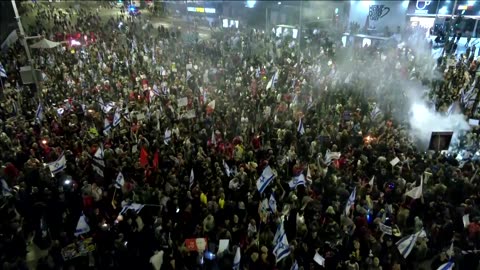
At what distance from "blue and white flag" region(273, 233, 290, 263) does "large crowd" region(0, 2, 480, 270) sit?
5 centimetres

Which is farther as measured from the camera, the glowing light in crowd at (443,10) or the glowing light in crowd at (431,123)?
the glowing light in crowd at (443,10)

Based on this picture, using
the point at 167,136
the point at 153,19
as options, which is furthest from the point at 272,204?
the point at 153,19

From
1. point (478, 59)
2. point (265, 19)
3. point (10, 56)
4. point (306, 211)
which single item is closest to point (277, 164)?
point (306, 211)

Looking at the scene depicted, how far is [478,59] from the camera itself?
19.0m

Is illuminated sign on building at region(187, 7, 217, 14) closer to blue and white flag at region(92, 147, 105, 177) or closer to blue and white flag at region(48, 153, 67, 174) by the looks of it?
blue and white flag at region(92, 147, 105, 177)

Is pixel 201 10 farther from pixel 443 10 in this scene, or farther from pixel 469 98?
pixel 469 98

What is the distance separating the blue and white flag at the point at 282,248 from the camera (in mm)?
6938

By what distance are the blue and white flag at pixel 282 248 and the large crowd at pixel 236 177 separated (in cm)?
5

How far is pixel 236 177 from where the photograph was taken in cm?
955

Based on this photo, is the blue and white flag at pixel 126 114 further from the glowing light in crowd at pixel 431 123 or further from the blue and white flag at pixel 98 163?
the glowing light in crowd at pixel 431 123

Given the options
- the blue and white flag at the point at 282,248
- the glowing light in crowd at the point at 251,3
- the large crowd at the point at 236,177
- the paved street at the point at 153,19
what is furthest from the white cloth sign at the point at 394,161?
the glowing light in crowd at the point at 251,3

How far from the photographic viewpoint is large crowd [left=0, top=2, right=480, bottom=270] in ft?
25.6

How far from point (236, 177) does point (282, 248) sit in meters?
2.91

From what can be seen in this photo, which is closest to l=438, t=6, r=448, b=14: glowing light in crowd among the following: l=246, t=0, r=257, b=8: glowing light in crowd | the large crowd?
the large crowd
